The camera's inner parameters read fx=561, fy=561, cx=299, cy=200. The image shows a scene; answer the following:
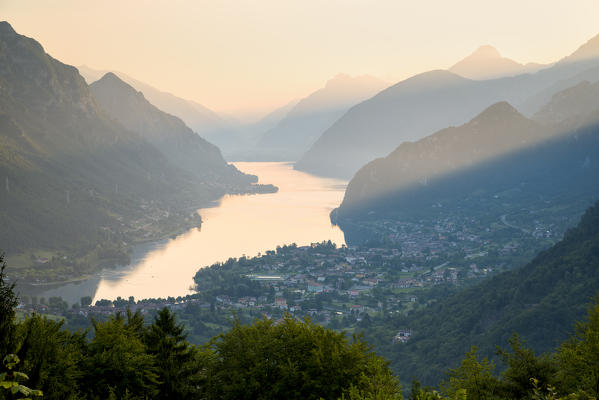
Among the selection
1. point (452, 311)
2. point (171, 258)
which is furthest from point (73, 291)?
point (452, 311)

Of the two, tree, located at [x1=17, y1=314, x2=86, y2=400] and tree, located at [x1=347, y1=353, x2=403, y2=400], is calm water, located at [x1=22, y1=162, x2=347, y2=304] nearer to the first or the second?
tree, located at [x1=17, y1=314, x2=86, y2=400]

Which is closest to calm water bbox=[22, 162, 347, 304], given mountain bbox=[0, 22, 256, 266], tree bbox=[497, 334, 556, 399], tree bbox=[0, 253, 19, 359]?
mountain bbox=[0, 22, 256, 266]

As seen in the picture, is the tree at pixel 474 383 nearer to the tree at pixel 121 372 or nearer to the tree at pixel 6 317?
the tree at pixel 121 372

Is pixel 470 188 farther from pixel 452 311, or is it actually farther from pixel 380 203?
pixel 452 311

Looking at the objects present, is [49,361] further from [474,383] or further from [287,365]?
[474,383]

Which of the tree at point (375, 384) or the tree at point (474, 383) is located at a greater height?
the tree at point (375, 384)

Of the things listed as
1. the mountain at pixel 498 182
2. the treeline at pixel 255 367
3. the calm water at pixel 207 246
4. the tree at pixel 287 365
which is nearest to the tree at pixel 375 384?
the treeline at pixel 255 367

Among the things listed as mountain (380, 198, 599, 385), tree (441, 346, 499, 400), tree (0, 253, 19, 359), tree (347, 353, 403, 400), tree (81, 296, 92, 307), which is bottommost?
tree (81, 296, 92, 307)
